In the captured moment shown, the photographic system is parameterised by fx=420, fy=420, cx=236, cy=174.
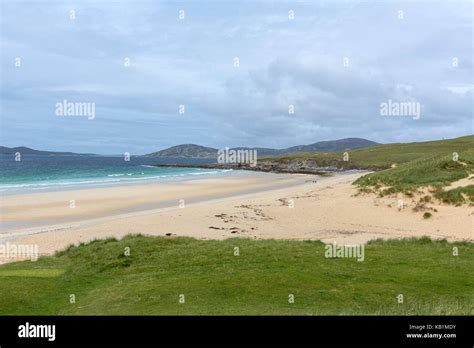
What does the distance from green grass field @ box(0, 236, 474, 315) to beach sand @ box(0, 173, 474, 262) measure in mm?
6693

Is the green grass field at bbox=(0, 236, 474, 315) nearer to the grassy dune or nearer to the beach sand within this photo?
the beach sand

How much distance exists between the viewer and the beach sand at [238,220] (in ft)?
84.4

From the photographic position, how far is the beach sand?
84.4 feet

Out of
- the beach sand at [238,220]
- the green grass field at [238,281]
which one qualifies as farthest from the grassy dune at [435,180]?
the green grass field at [238,281]

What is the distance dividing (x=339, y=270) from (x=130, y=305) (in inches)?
243

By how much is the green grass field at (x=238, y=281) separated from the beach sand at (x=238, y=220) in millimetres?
6693

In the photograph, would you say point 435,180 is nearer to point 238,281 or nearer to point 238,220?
point 238,220

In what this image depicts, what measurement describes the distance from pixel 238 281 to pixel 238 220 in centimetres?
2040

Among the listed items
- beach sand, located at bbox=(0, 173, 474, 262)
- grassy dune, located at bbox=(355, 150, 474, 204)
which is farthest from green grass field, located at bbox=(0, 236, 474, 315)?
grassy dune, located at bbox=(355, 150, 474, 204)

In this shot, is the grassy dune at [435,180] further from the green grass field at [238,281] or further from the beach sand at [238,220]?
the green grass field at [238,281]
